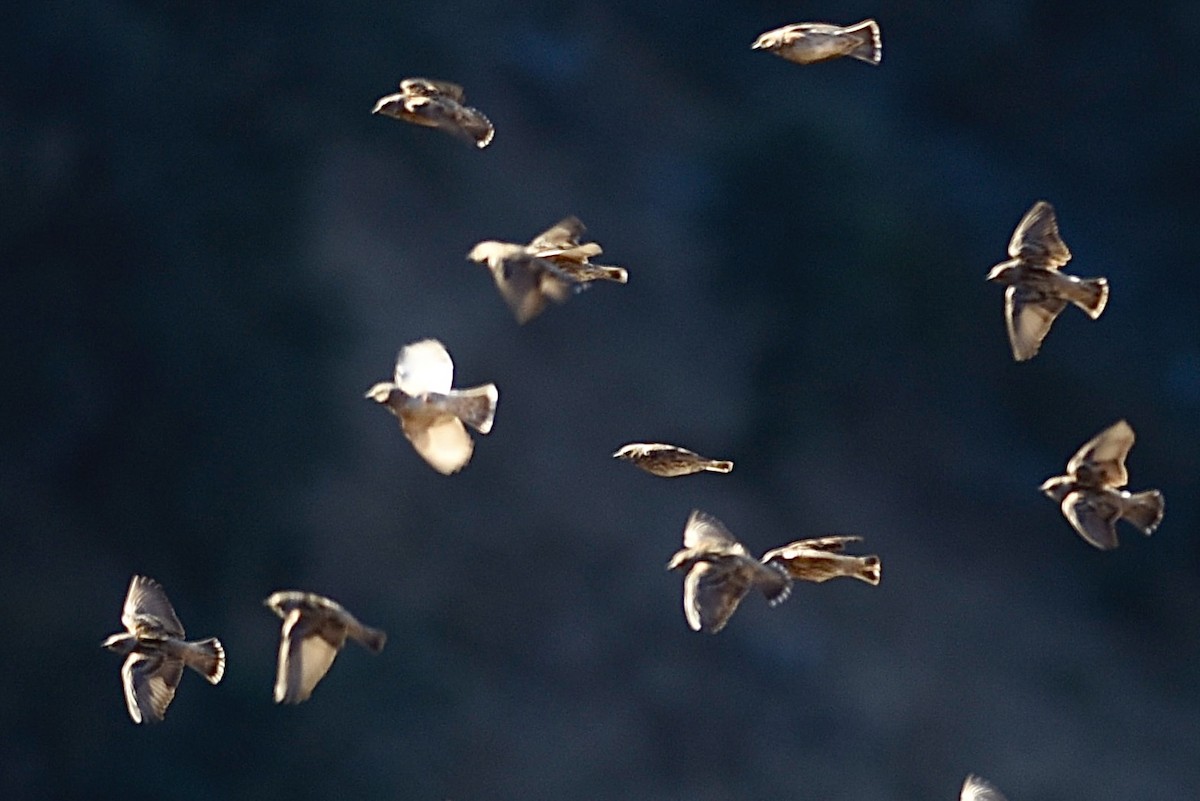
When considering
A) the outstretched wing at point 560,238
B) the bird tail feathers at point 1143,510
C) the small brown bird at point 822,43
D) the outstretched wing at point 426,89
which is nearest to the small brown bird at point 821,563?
the bird tail feathers at point 1143,510

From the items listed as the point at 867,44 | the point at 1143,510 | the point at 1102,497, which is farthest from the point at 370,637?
the point at 867,44

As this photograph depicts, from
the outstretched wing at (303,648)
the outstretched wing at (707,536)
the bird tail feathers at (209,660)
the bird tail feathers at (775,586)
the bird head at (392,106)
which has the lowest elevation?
the bird tail feathers at (209,660)

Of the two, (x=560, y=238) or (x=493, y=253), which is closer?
(x=493, y=253)

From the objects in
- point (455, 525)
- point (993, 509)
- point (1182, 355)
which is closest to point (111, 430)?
point (455, 525)

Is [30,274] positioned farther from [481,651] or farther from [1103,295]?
[1103,295]

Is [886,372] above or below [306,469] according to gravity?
above

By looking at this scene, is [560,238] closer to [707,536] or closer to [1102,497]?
[707,536]

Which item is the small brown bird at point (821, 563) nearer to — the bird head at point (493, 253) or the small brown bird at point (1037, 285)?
the small brown bird at point (1037, 285)
